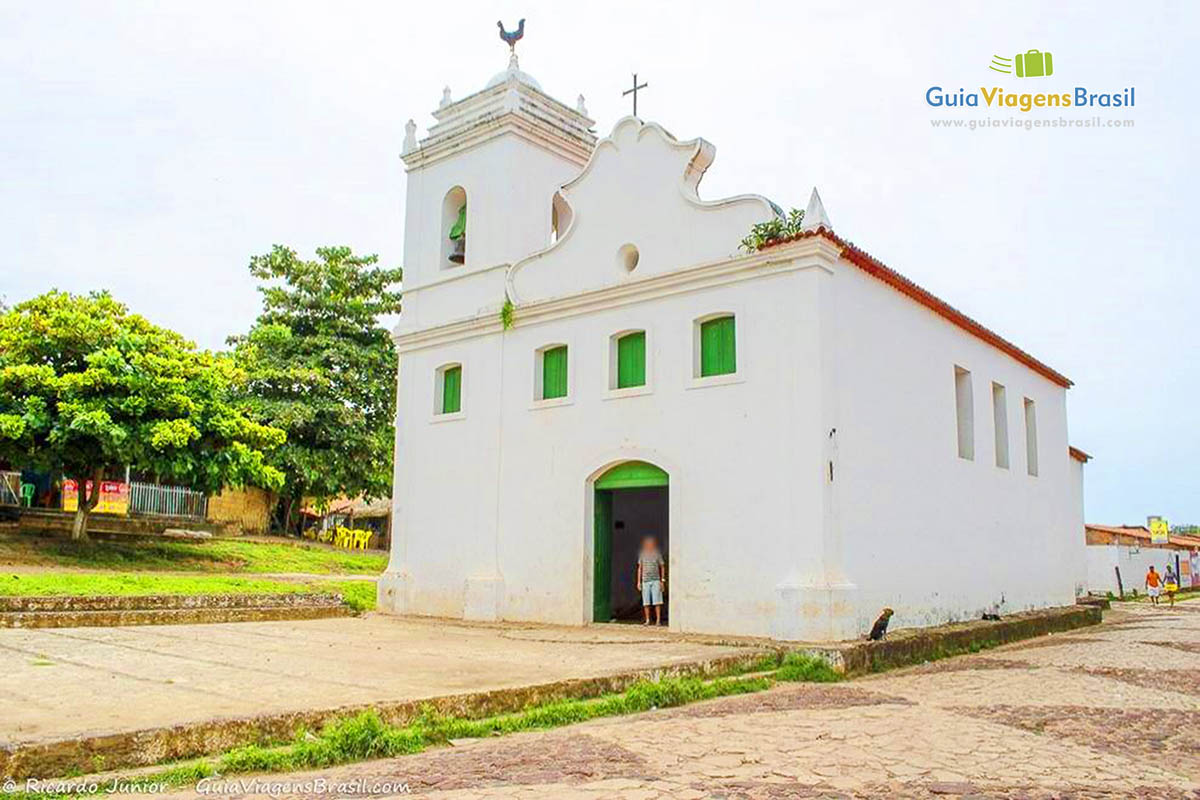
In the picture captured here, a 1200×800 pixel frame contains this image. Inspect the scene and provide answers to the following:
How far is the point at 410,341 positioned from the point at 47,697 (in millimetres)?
11372

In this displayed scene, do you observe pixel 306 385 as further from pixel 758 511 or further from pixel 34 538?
pixel 758 511

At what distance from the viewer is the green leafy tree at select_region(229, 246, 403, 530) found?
28.9 meters

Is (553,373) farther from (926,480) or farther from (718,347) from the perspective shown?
(926,480)

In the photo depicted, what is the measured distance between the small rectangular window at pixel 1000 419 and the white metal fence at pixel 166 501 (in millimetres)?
22344

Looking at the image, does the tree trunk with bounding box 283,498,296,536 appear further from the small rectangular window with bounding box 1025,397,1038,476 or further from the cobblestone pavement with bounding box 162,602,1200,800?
the cobblestone pavement with bounding box 162,602,1200,800

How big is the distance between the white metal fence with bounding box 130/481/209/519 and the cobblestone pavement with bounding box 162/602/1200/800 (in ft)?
81.8

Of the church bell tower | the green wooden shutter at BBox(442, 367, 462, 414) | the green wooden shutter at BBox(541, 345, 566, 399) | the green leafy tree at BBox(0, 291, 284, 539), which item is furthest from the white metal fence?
Result: the green wooden shutter at BBox(541, 345, 566, 399)

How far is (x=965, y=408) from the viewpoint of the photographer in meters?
16.4

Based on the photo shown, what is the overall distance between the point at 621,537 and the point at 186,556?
1175cm

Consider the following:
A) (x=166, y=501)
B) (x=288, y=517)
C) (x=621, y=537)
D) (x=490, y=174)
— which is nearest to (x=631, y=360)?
(x=621, y=537)

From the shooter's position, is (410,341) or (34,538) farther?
(34,538)

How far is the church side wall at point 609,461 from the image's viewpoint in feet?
40.8

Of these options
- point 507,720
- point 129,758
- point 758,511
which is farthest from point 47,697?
point 758,511

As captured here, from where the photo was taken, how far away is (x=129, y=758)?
562 centimetres
